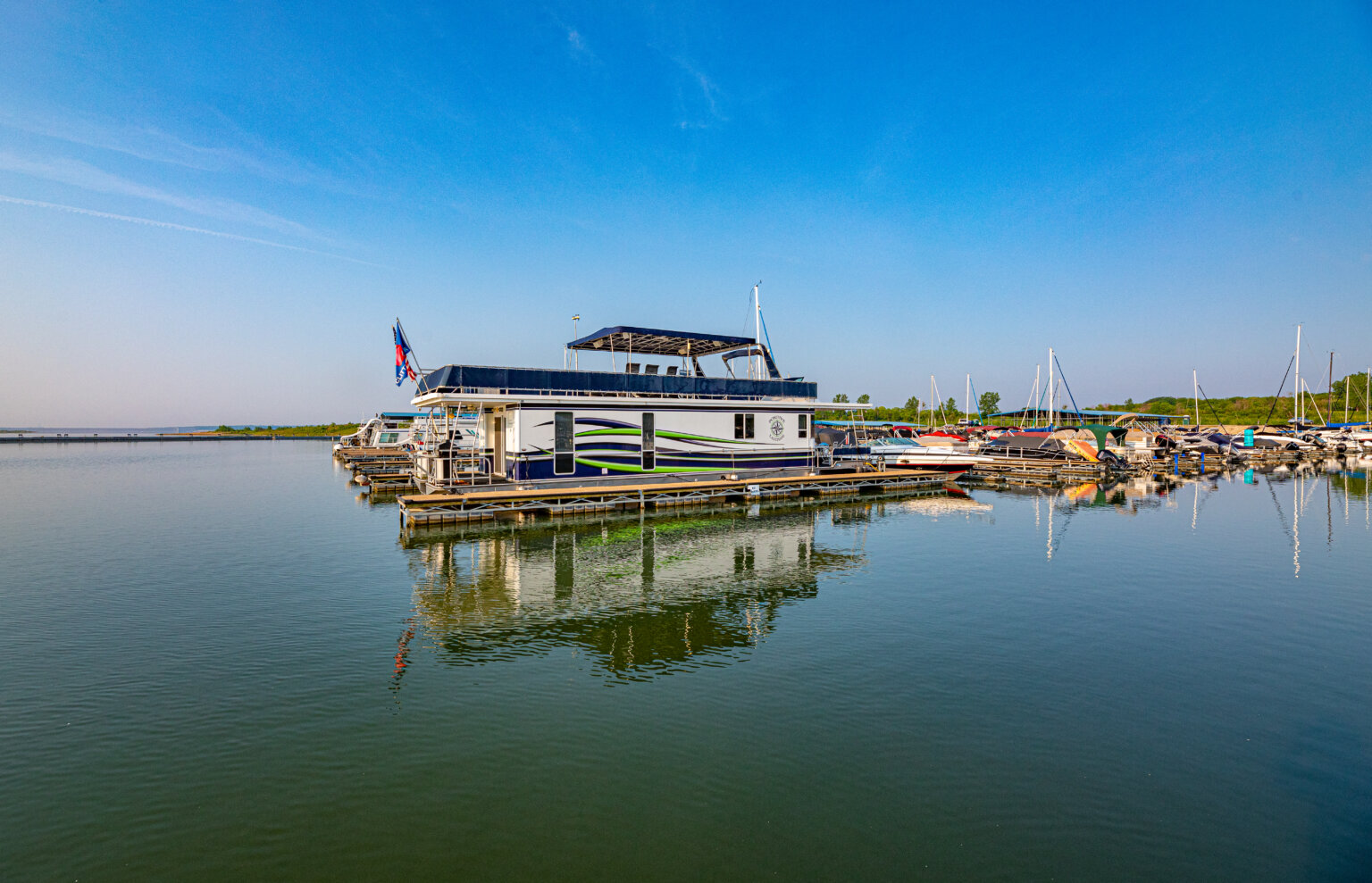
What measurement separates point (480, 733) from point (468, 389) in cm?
1657

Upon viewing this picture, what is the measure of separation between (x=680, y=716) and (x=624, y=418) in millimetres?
19204

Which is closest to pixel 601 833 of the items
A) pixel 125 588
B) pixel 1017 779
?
pixel 1017 779

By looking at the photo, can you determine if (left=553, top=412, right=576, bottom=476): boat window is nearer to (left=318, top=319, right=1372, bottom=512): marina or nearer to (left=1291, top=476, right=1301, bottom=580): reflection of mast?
(left=318, top=319, right=1372, bottom=512): marina

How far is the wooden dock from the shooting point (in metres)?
23.0

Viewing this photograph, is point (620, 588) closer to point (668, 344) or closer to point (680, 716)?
point (680, 716)

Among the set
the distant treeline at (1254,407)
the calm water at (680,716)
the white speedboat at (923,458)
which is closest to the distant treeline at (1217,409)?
the distant treeline at (1254,407)

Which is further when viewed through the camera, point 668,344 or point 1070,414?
point 1070,414

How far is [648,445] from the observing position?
28484 mm

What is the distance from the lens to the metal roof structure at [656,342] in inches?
1091

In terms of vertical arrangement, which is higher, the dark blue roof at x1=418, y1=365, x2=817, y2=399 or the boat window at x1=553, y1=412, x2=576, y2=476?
the dark blue roof at x1=418, y1=365, x2=817, y2=399

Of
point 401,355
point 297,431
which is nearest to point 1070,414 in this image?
point 401,355

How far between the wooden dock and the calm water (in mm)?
3559

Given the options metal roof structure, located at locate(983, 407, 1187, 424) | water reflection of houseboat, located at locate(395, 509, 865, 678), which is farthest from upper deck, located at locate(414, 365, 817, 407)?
metal roof structure, located at locate(983, 407, 1187, 424)

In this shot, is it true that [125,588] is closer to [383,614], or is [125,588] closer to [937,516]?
[383,614]
